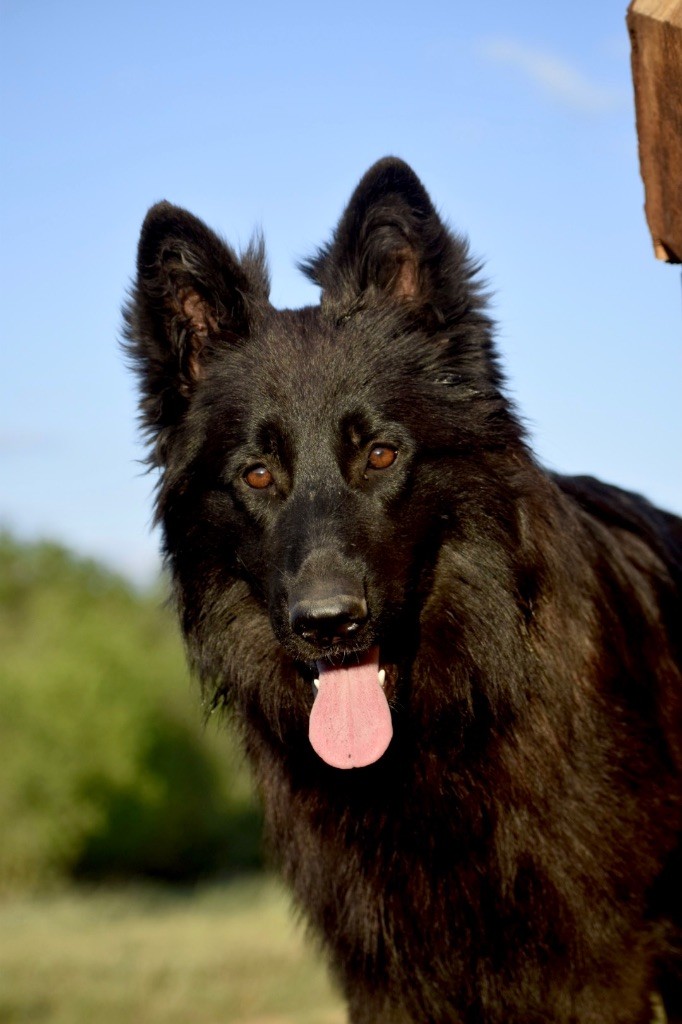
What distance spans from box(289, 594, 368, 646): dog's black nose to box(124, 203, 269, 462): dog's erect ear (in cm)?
119

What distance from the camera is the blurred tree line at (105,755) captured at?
33.6 metres

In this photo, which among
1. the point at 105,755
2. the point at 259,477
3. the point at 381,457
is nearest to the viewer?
the point at 381,457

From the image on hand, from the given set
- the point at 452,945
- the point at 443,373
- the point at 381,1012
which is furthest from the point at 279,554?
the point at 381,1012

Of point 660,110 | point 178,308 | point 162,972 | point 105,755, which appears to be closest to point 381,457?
point 178,308

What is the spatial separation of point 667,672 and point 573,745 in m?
0.73

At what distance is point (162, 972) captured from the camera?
11430 mm

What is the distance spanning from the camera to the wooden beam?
369 cm

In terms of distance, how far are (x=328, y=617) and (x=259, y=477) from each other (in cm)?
82

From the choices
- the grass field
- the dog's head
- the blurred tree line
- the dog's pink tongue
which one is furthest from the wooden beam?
the blurred tree line

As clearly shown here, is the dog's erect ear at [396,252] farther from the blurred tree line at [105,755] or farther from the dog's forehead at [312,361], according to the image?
the blurred tree line at [105,755]

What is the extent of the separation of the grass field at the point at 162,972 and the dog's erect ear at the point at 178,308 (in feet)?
8.26

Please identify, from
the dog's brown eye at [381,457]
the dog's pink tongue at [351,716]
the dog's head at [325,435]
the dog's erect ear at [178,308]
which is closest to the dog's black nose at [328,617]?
the dog's head at [325,435]

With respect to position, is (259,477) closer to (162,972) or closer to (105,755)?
(162,972)

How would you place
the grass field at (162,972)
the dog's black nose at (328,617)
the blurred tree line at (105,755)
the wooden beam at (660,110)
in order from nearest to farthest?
1. the wooden beam at (660,110)
2. the dog's black nose at (328,617)
3. the grass field at (162,972)
4. the blurred tree line at (105,755)
